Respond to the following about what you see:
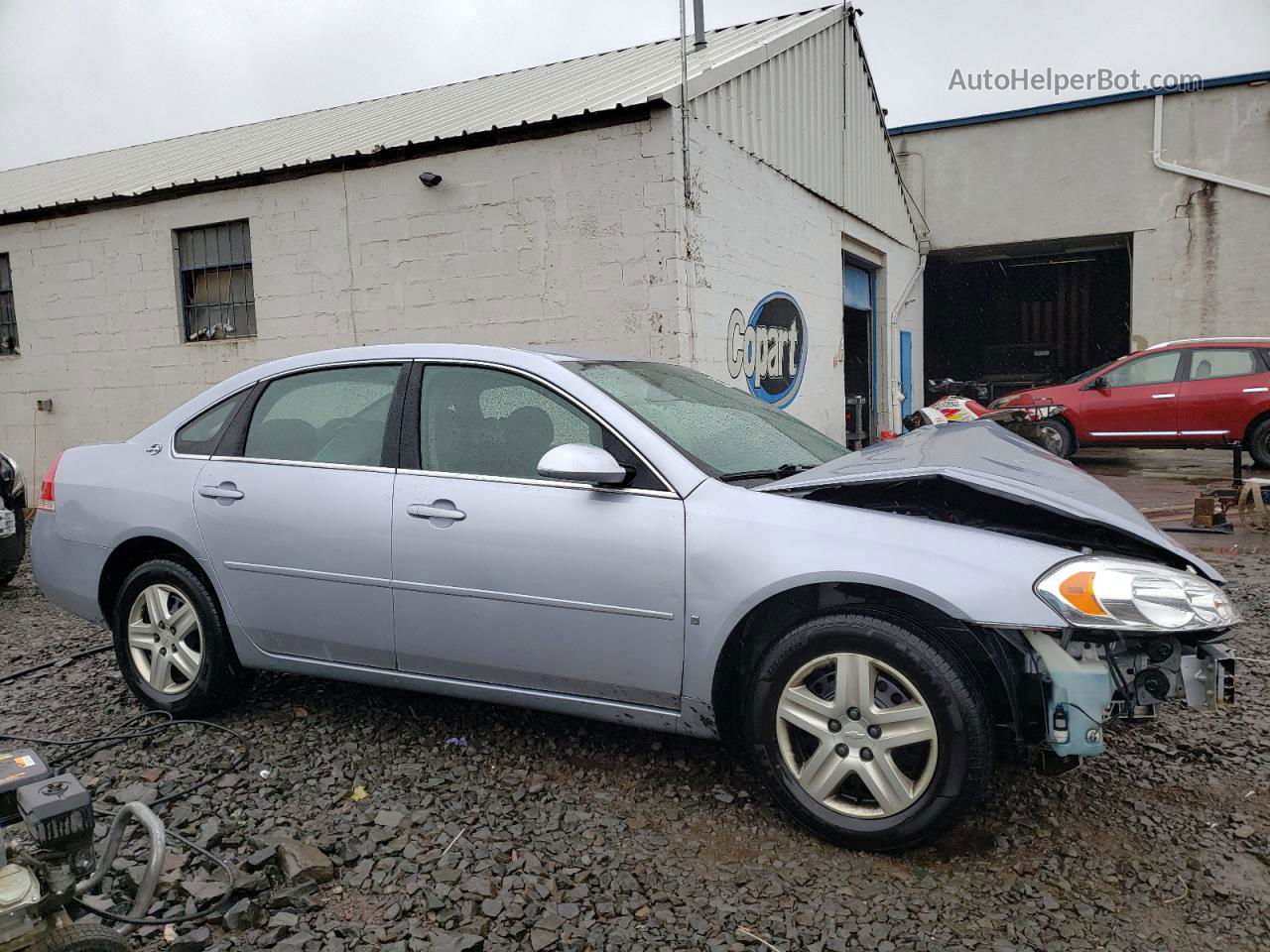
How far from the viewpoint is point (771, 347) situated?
32.1 feet

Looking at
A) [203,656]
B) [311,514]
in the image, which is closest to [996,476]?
[311,514]

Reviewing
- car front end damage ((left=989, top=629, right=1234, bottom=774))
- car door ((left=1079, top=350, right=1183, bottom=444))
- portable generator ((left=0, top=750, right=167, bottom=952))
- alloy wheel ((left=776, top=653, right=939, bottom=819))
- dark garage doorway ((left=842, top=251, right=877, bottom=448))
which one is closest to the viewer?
portable generator ((left=0, top=750, right=167, bottom=952))

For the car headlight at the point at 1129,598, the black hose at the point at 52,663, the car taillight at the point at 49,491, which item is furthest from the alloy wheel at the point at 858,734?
the black hose at the point at 52,663

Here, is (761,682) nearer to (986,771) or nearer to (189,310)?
(986,771)

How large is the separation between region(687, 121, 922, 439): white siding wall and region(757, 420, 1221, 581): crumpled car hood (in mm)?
4682

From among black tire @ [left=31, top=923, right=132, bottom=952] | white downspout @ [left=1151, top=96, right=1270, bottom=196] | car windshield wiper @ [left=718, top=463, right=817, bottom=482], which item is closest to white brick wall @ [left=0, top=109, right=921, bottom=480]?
car windshield wiper @ [left=718, top=463, right=817, bottom=482]

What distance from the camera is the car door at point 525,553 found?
293 centimetres

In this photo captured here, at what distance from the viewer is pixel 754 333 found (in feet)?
30.6

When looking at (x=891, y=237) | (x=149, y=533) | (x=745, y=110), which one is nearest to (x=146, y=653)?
(x=149, y=533)

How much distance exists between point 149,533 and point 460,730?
5.08 feet

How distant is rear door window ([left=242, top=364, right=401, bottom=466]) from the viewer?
356 cm

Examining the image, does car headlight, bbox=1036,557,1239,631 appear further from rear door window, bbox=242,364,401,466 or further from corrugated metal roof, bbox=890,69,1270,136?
corrugated metal roof, bbox=890,69,1270,136

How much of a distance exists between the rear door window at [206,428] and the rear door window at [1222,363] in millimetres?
12193

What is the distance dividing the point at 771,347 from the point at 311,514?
7.01 metres
